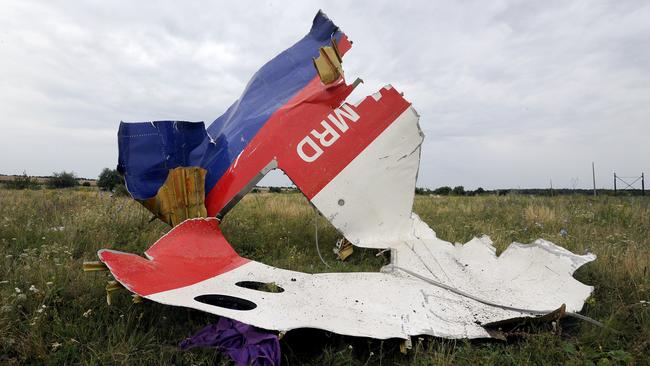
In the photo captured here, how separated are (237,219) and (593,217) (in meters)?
5.12

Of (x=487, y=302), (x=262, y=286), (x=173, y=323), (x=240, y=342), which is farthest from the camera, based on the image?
(x=262, y=286)

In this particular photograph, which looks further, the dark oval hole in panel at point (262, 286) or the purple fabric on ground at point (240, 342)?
the dark oval hole in panel at point (262, 286)

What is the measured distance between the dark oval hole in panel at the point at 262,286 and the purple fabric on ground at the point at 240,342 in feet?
1.83

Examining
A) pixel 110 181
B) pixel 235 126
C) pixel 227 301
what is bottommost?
pixel 227 301

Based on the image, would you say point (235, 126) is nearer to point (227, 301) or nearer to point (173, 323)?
point (227, 301)

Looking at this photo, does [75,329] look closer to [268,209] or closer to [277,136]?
[277,136]

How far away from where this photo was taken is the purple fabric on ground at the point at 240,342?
190 cm

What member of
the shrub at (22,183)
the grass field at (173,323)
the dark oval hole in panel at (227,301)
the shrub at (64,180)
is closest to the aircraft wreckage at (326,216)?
the dark oval hole in panel at (227,301)

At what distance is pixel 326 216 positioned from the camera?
11.9ft

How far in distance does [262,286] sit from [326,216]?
1.00 meters

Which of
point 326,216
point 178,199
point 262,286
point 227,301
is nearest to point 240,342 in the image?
point 227,301

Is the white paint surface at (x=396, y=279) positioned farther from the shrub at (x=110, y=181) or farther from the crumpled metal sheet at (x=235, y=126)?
the shrub at (x=110, y=181)

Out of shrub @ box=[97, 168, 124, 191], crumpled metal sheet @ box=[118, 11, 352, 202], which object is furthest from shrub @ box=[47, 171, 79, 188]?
crumpled metal sheet @ box=[118, 11, 352, 202]

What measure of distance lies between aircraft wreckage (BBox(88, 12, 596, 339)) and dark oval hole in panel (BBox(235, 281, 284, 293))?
18 mm
